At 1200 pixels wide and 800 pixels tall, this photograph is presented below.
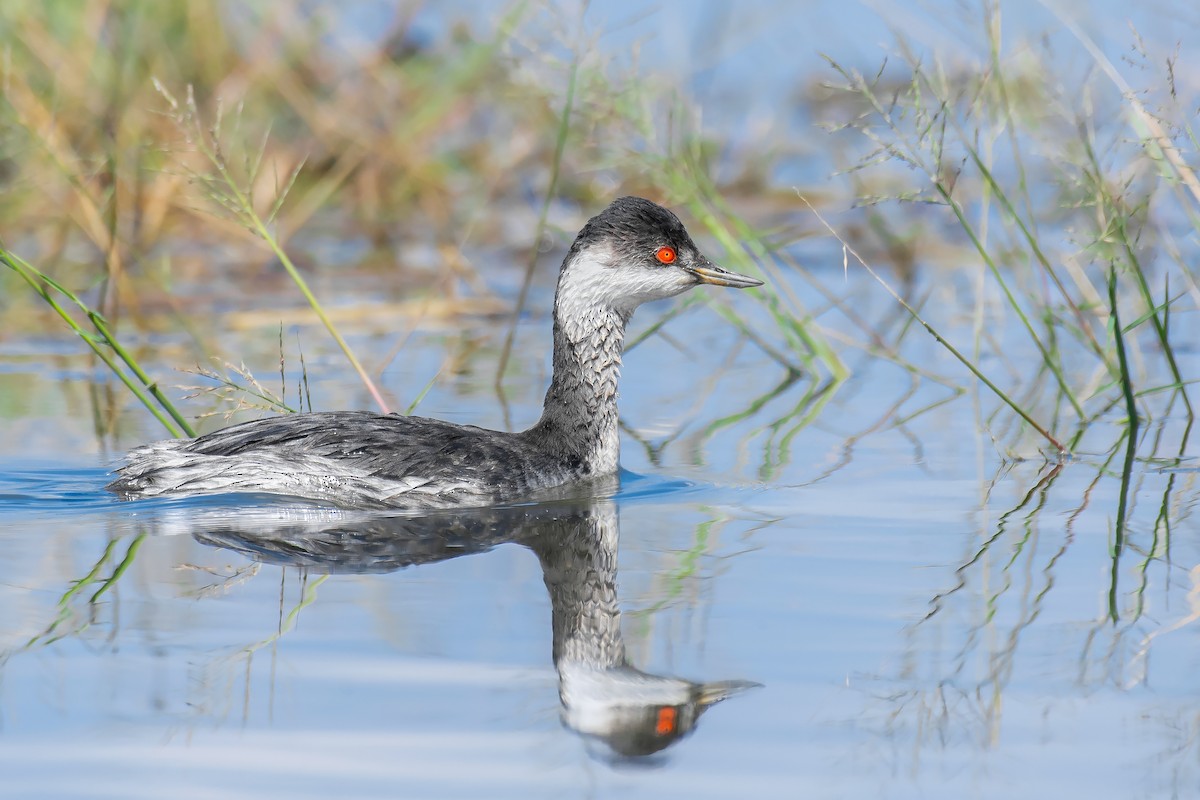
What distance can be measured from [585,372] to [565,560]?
1.78 m

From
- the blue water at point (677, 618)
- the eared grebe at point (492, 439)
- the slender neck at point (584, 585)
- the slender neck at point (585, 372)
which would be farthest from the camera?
the slender neck at point (585, 372)

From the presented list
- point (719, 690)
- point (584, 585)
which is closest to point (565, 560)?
point (584, 585)

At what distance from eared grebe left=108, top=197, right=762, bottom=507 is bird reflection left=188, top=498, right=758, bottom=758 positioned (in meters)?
0.17

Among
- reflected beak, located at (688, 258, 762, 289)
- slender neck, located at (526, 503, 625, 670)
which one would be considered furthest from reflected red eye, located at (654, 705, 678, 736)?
reflected beak, located at (688, 258, 762, 289)

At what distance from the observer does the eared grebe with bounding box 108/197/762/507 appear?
20.9 feet

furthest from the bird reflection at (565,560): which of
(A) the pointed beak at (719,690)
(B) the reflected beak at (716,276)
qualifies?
(B) the reflected beak at (716,276)

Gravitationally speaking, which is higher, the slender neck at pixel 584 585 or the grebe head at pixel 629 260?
the grebe head at pixel 629 260

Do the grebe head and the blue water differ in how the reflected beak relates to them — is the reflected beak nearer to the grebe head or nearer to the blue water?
the grebe head

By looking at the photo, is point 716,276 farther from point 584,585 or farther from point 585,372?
point 584,585

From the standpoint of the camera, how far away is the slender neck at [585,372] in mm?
7059

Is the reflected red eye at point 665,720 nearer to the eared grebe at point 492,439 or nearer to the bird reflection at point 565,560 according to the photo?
the bird reflection at point 565,560

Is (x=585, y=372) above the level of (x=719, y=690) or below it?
above

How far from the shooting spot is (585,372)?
23.5 feet

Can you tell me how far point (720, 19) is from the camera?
1170 cm
